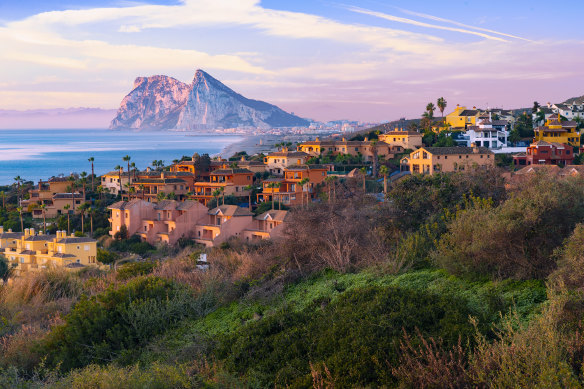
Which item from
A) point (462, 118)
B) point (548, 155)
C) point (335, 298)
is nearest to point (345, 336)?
point (335, 298)

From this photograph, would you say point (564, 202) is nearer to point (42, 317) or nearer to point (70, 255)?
point (42, 317)

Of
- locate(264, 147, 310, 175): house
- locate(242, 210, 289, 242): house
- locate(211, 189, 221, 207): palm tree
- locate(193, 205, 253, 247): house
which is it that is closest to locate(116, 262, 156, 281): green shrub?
locate(242, 210, 289, 242): house

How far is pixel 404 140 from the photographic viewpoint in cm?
5853

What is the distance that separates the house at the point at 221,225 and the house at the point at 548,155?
2631cm

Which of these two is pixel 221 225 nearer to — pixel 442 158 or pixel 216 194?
pixel 216 194

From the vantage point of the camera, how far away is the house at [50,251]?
2703 cm

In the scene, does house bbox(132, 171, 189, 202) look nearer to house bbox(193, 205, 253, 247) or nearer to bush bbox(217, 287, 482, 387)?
house bbox(193, 205, 253, 247)

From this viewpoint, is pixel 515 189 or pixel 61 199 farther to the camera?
pixel 61 199

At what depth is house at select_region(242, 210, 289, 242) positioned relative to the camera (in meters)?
33.4

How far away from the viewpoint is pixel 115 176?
171 ft

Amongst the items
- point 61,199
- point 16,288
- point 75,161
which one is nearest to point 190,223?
point 61,199

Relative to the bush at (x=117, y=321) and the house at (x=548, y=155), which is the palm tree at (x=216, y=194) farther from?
the bush at (x=117, y=321)

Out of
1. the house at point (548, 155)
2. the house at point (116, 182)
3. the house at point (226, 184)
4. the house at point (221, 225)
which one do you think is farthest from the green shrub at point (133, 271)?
the house at point (548, 155)

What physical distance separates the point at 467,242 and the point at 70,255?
886 inches
